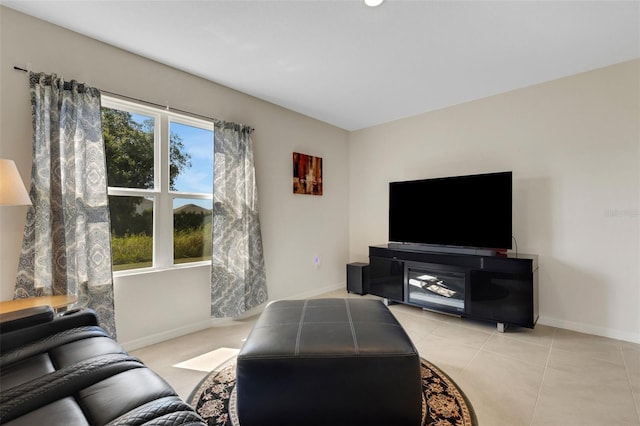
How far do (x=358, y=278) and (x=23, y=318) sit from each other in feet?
10.8

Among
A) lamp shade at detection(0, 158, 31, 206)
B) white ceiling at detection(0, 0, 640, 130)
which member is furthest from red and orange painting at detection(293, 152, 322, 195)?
lamp shade at detection(0, 158, 31, 206)

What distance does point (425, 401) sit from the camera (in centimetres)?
170

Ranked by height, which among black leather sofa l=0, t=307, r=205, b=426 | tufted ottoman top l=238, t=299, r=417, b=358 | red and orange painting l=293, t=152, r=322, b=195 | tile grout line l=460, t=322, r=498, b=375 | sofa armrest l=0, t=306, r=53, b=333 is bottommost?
tile grout line l=460, t=322, r=498, b=375

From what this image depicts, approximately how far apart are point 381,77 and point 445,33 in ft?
2.44

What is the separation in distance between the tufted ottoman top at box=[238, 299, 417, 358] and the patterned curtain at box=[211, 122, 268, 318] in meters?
1.05

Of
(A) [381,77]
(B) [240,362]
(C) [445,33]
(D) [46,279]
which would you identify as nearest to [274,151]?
(A) [381,77]

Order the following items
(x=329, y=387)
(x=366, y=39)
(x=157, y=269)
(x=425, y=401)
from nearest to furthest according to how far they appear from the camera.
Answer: (x=329, y=387) < (x=425, y=401) < (x=366, y=39) < (x=157, y=269)

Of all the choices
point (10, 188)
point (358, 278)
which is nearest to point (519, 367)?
point (358, 278)

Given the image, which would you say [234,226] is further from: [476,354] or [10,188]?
[476,354]

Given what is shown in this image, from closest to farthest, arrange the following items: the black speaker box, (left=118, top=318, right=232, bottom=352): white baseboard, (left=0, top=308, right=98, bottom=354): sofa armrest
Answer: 1. (left=0, top=308, right=98, bottom=354): sofa armrest
2. (left=118, top=318, right=232, bottom=352): white baseboard
3. the black speaker box

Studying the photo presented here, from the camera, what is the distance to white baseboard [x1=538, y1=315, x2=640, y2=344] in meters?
2.47

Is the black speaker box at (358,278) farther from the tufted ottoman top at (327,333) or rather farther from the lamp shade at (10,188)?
the lamp shade at (10,188)

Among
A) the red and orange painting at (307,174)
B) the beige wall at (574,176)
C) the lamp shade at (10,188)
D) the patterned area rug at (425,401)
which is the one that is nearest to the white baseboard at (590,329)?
the beige wall at (574,176)

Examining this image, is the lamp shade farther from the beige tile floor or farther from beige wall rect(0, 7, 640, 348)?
the beige tile floor
